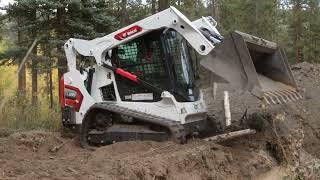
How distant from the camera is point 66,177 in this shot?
603 cm

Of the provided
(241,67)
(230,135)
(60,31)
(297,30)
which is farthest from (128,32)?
(297,30)

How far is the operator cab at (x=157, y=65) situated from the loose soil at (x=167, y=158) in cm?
97

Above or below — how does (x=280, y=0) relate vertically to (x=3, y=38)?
above

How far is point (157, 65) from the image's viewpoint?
8781 mm

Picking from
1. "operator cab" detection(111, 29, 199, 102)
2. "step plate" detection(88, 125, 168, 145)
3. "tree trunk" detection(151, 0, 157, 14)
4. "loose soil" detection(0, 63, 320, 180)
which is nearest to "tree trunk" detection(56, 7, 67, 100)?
"loose soil" detection(0, 63, 320, 180)

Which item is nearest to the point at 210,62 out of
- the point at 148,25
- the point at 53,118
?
the point at 148,25

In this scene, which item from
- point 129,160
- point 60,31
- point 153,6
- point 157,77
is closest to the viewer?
point 129,160

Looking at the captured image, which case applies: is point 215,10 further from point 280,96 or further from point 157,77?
point 157,77

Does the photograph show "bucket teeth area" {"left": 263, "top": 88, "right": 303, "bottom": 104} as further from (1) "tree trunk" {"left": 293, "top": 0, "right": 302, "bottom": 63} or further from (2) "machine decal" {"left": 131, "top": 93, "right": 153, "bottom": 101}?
(1) "tree trunk" {"left": 293, "top": 0, "right": 302, "bottom": 63}

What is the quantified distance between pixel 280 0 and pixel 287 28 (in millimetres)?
4296

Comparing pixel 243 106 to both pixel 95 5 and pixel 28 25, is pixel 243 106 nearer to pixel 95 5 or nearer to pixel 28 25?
pixel 95 5

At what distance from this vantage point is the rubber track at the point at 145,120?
26.5 feet

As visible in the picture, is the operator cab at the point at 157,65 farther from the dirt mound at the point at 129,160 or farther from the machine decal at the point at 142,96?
the dirt mound at the point at 129,160

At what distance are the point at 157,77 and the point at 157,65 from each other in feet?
0.68
